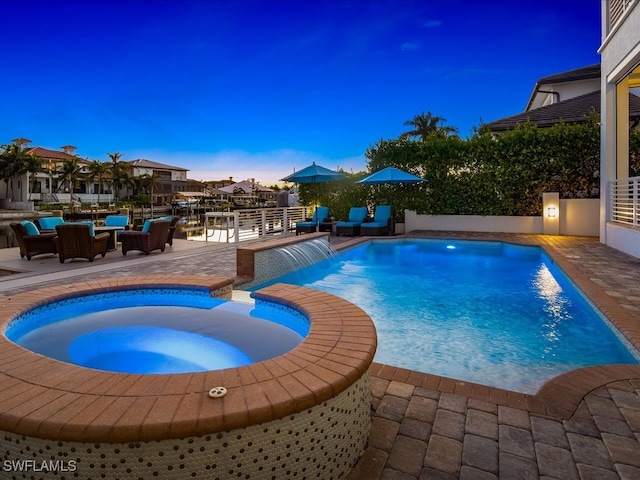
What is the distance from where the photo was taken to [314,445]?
1.89 metres

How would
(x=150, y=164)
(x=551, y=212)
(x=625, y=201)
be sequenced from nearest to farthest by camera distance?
(x=625, y=201) → (x=551, y=212) → (x=150, y=164)

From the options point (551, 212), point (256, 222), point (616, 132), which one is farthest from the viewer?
point (256, 222)

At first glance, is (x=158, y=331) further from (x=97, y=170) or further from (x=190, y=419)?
(x=97, y=170)

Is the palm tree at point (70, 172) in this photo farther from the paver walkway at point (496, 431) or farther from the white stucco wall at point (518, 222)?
the paver walkway at point (496, 431)

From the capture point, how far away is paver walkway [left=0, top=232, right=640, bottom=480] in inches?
80.0

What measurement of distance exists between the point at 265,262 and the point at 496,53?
1840 cm

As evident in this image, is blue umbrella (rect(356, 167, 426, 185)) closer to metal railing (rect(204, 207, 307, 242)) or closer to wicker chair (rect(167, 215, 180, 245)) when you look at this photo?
metal railing (rect(204, 207, 307, 242))

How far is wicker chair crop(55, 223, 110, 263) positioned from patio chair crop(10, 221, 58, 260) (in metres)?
0.61

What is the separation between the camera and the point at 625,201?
1016cm

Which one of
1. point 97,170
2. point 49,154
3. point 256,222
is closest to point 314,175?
point 256,222

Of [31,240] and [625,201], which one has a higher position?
[625,201]

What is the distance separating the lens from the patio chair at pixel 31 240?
8703 mm

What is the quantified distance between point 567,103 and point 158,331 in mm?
19651

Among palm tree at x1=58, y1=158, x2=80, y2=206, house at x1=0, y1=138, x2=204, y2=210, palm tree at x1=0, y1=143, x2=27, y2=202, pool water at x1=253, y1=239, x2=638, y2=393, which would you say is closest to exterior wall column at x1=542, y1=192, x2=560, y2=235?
pool water at x1=253, y1=239, x2=638, y2=393
